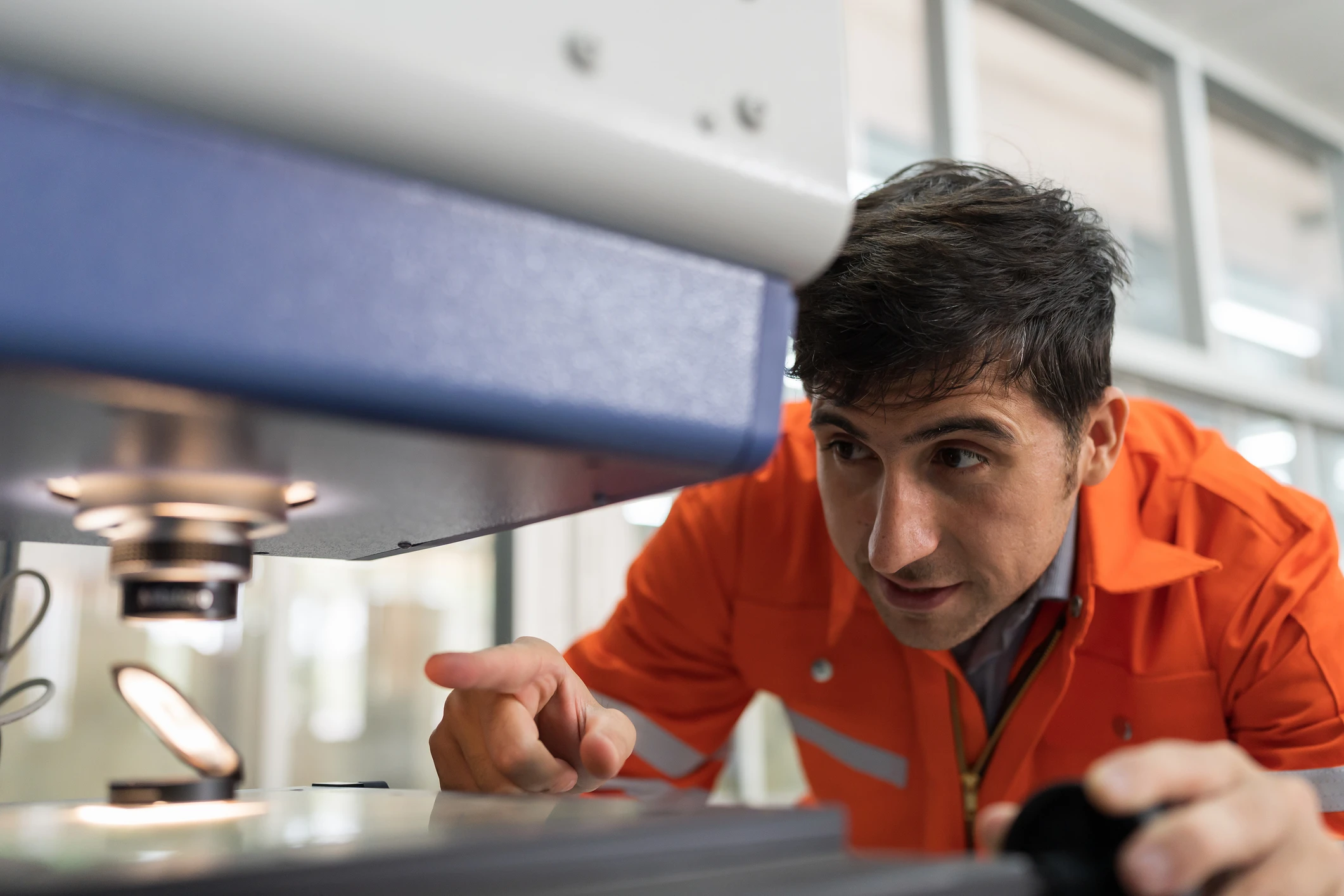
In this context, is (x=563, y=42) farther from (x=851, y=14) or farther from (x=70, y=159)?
(x=851, y=14)

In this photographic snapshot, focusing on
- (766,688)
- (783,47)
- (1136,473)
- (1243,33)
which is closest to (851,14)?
(1243,33)

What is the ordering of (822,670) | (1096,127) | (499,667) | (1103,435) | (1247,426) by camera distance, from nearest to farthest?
1. (499,667)
2. (1103,435)
3. (822,670)
4. (1247,426)
5. (1096,127)

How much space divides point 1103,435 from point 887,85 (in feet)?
7.06

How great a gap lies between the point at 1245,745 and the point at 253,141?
1.17 metres

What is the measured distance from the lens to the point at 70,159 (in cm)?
38

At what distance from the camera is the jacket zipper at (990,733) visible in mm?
1272

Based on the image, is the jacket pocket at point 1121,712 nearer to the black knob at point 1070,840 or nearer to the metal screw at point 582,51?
the black knob at point 1070,840

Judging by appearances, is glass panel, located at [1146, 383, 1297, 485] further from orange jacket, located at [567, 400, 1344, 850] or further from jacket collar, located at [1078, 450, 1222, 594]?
jacket collar, located at [1078, 450, 1222, 594]

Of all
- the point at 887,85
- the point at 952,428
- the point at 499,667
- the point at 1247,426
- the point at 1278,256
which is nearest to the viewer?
the point at 499,667

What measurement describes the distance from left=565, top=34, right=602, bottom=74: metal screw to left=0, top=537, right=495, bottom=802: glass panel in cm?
140

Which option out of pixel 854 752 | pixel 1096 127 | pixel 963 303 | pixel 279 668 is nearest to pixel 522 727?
pixel 963 303

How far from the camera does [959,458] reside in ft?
3.44

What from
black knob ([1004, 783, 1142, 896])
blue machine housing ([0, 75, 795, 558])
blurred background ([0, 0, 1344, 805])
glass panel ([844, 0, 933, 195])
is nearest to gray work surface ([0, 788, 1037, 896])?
black knob ([1004, 783, 1142, 896])

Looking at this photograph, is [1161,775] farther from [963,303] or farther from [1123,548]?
[1123,548]
